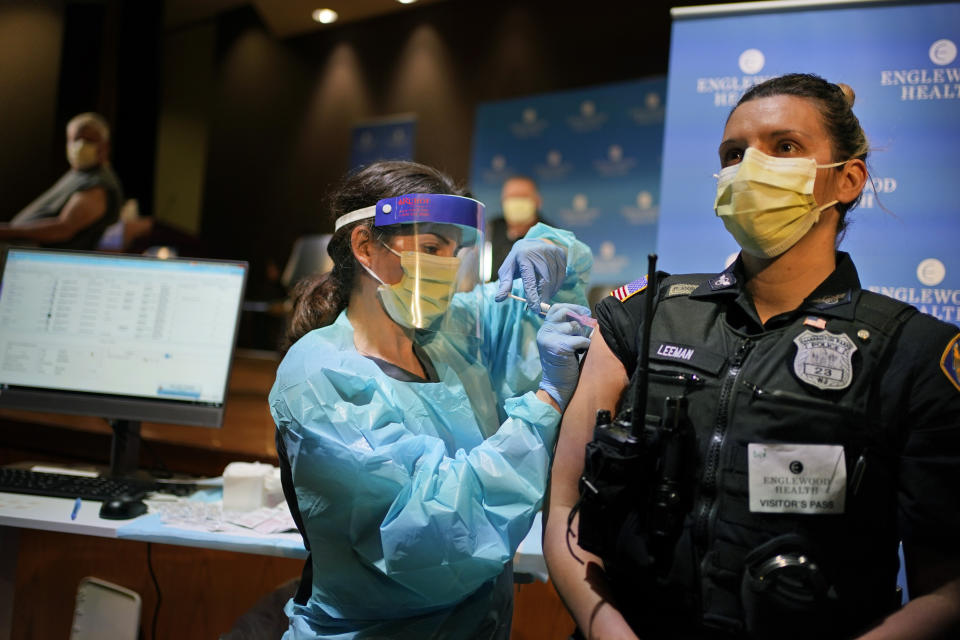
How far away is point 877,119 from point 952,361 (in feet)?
4.69

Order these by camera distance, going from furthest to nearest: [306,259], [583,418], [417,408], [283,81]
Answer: [283,81]
[306,259]
[417,408]
[583,418]

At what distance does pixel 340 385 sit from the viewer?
1.36 meters

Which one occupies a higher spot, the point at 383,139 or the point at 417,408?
the point at 383,139

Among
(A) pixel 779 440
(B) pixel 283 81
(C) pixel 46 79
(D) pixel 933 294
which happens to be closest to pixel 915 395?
(A) pixel 779 440

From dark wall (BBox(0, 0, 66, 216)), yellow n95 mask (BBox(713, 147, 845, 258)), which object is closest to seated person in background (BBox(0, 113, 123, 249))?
dark wall (BBox(0, 0, 66, 216))

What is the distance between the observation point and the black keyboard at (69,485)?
1934 millimetres

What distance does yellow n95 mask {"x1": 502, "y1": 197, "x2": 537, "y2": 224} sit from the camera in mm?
4766

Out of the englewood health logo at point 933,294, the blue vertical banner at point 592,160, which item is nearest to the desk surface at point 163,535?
the englewood health logo at point 933,294

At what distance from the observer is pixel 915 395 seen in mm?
1013

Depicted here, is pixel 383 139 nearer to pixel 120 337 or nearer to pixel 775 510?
pixel 120 337

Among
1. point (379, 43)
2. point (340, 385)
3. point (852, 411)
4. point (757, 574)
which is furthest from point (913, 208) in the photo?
point (379, 43)

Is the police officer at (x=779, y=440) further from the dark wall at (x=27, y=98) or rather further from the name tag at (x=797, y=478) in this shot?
the dark wall at (x=27, y=98)

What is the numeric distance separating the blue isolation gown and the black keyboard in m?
0.76

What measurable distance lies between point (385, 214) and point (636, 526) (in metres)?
0.80
